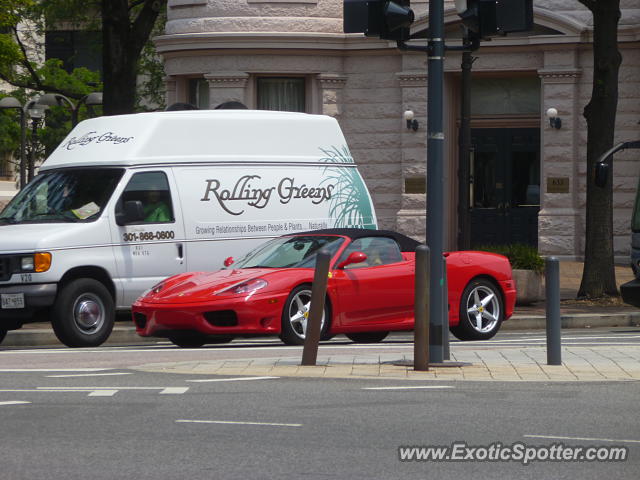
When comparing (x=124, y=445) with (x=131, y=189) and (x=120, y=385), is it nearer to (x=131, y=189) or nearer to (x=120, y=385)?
(x=120, y=385)

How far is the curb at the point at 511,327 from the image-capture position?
719 inches

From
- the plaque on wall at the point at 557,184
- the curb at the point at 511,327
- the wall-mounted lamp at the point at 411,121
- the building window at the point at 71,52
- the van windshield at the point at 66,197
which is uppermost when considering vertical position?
the building window at the point at 71,52

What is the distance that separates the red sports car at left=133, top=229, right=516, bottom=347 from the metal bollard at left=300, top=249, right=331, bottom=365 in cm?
274

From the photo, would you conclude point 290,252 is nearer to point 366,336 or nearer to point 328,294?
point 328,294

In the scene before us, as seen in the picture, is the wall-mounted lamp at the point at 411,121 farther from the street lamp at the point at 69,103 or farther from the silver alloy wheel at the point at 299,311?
the silver alloy wheel at the point at 299,311

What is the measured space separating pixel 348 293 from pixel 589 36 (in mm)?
16373

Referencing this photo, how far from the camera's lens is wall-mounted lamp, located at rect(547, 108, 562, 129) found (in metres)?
31.1

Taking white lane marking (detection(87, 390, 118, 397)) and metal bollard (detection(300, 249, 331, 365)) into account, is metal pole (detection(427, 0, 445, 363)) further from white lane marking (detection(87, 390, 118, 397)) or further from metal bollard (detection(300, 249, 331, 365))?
white lane marking (detection(87, 390, 118, 397))

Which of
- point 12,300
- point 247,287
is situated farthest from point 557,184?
point 12,300

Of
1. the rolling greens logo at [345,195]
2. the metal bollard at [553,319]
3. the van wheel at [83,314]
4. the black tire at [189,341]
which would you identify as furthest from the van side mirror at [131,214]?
the metal bollard at [553,319]

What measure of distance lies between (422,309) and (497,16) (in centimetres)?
252

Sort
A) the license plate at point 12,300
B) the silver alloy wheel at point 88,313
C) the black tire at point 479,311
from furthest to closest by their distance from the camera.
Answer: the black tire at point 479,311 → the silver alloy wheel at point 88,313 → the license plate at point 12,300

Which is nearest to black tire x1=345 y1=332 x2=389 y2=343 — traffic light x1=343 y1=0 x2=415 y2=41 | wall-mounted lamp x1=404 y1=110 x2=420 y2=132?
traffic light x1=343 y1=0 x2=415 y2=41

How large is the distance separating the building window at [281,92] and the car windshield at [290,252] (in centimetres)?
1630
